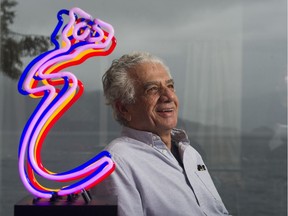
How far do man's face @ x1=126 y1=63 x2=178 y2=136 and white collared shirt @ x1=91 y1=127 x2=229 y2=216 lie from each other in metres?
0.04

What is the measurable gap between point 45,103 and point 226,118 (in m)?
2.36

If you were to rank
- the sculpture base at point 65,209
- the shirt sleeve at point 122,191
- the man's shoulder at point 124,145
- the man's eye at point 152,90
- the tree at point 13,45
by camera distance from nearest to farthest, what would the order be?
1. the sculpture base at point 65,209
2. the shirt sleeve at point 122,191
3. the man's shoulder at point 124,145
4. the man's eye at point 152,90
5. the tree at point 13,45

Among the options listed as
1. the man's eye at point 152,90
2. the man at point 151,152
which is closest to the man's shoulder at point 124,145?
the man at point 151,152

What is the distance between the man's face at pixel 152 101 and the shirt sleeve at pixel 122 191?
0.76ft

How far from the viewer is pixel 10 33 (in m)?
3.84

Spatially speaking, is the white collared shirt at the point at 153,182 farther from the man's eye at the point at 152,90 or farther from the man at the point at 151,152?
the man's eye at the point at 152,90

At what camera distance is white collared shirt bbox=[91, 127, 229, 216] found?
1.80 metres

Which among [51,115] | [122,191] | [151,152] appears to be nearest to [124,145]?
[151,152]

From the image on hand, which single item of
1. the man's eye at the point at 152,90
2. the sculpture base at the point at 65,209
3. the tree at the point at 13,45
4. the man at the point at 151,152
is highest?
the tree at the point at 13,45

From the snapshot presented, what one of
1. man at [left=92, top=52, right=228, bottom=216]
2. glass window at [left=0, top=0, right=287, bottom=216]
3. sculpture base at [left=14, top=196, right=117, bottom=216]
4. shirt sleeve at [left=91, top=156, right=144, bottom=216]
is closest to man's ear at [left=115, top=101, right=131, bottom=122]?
man at [left=92, top=52, right=228, bottom=216]

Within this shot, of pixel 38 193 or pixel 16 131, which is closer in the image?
pixel 38 193

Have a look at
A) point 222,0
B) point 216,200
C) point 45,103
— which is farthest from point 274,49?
point 45,103

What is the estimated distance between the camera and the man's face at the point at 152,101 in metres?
2.00

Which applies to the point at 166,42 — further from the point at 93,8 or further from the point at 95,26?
the point at 95,26
